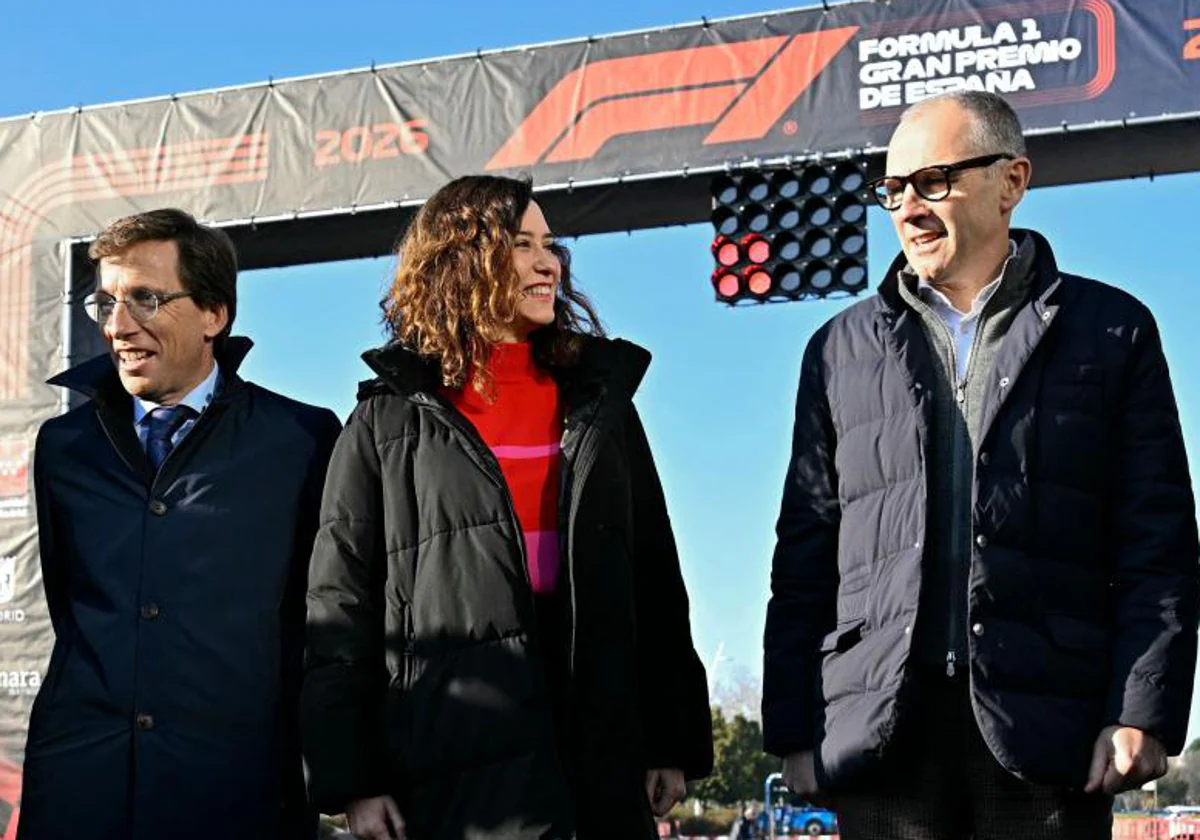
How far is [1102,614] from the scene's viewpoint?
10.4ft

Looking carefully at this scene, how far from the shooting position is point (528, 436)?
12.0ft

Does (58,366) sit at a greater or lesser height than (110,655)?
greater

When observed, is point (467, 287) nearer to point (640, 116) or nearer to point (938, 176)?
point (938, 176)

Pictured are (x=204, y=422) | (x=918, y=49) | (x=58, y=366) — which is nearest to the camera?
(x=204, y=422)

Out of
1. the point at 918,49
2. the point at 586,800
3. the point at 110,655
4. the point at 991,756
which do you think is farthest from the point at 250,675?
the point at 918,49

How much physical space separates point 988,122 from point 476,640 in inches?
52.6

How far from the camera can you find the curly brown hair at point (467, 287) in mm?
3686

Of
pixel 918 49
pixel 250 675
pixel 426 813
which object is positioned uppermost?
pixel 918 49

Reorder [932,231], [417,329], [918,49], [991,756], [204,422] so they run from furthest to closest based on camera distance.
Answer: [918,49]
[204,422]
[417,329]
[932,231]
[991,756]

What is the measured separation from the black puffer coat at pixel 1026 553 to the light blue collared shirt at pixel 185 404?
141 centimetres

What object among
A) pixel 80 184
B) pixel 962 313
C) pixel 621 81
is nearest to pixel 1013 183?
pixel 962 313

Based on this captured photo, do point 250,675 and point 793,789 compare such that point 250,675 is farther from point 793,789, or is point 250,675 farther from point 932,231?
point 932,231

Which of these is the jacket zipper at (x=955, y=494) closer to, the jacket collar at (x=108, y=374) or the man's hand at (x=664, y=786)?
the man's hand at (x=664, y=786)

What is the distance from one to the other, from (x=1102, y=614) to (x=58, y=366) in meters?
10.9
